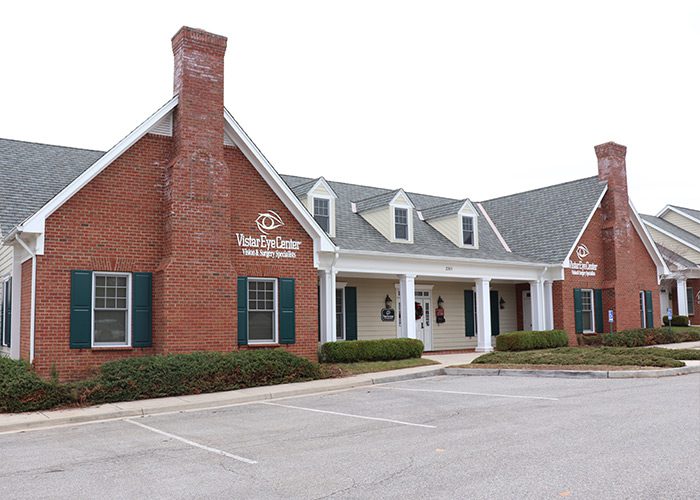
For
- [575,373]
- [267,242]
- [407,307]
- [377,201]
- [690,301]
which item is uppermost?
[377,201]

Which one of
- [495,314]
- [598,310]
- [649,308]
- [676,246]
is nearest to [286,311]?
[495,314]

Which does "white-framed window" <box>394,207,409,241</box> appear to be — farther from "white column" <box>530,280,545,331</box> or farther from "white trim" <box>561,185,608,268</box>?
"white trim" <box>561,185,608,268</box>

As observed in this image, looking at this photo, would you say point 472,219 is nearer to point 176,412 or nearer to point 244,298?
point 244,298

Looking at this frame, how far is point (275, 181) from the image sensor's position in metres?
18.0

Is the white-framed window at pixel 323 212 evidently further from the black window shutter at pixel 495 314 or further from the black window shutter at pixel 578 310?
the black window shutter at pixel 578 310

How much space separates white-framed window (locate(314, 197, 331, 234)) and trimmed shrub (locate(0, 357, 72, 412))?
10.6m

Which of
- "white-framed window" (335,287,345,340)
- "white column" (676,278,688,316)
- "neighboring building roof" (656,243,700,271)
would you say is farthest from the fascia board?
"neighboring building roof" (656,243,700,271)

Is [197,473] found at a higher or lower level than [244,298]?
lower

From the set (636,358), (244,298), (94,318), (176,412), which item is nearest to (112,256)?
(94,318)

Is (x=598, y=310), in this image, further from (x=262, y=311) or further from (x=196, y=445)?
(x=196, y=445)

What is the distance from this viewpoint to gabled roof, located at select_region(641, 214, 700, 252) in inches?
1603

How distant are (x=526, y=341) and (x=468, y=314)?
12.2 feet

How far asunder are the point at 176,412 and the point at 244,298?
4740mm

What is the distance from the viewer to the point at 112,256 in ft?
51.7
